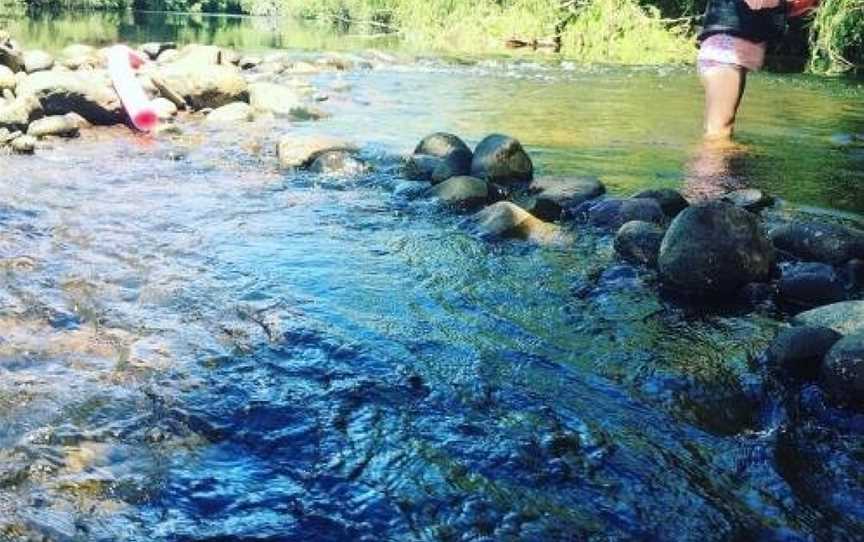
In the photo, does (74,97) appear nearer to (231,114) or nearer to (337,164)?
(231,114)

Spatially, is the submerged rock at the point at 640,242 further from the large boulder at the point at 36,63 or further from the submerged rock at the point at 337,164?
the large boulder at the point at 36,63

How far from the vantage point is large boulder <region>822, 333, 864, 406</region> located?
290cm

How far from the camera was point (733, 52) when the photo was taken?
7.28 m

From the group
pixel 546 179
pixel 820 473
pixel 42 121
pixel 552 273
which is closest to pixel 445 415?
pixel 820 473

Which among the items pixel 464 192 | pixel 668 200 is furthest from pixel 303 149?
pixel 668 200

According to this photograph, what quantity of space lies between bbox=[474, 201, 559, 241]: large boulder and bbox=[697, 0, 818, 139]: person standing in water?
3.28 metres

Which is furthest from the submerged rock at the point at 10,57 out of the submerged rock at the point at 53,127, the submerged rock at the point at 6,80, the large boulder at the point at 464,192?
the large boulder at the point at 464,192

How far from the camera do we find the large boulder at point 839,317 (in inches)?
131

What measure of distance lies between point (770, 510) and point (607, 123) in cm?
777

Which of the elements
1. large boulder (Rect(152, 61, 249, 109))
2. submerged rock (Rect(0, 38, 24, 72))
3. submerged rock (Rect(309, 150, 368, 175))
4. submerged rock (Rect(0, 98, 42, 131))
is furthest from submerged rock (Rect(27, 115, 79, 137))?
submerged rock (Rect(0, 38, 24, 72))

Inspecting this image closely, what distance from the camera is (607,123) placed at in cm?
958

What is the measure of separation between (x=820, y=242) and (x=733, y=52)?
335 centimetres

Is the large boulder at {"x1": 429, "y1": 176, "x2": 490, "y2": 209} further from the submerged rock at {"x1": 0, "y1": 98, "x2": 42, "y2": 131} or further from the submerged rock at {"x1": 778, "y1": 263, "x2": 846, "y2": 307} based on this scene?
the submerged rock at {"x1": 0, "y1": 98, "x2": 42, "y2": 131}

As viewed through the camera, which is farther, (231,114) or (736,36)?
(231,114)
